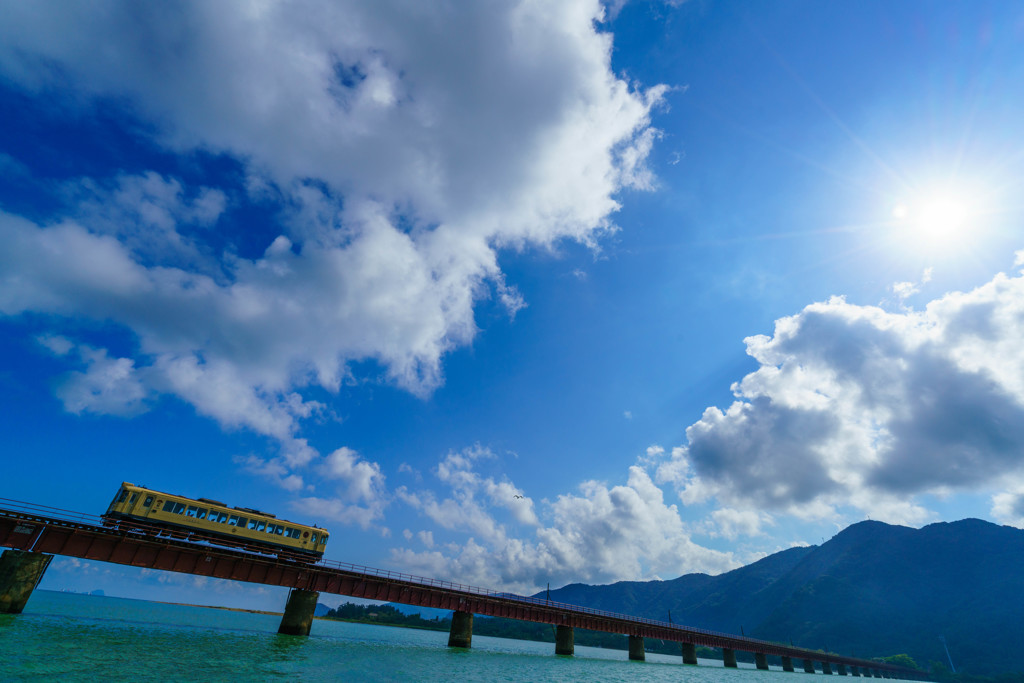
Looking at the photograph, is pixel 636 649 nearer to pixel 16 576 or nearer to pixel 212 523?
pixel 212 523

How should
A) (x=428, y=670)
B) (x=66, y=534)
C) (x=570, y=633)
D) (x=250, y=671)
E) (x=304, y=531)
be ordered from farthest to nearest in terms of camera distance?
(x=570, y=633), (x=304, y=531), (x=66, y=534), (x=428, y=670), (x=250, y=671)

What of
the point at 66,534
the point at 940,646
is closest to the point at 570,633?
the point at 66,534

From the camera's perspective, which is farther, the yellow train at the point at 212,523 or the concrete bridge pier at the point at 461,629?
the concrete bridge pier at the point at 461,629

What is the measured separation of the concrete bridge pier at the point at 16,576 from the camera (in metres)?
35.5

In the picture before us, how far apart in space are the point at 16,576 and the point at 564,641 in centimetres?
6759

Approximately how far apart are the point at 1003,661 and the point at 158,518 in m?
275

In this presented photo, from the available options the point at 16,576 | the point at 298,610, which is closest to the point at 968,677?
the point at 298,610

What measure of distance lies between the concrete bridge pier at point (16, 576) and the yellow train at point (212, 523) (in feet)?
16.5

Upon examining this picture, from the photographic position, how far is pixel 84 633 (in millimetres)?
34531

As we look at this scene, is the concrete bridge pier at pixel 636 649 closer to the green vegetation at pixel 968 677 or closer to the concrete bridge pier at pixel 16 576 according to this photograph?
the concrete bridge pier at pixel 16 576

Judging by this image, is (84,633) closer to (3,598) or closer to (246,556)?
(3,598)

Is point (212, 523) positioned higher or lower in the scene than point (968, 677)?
higher

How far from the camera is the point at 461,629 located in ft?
196

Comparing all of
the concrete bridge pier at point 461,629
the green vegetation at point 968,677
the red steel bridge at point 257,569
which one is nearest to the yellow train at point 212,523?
the red steel bridge at point 257,569
